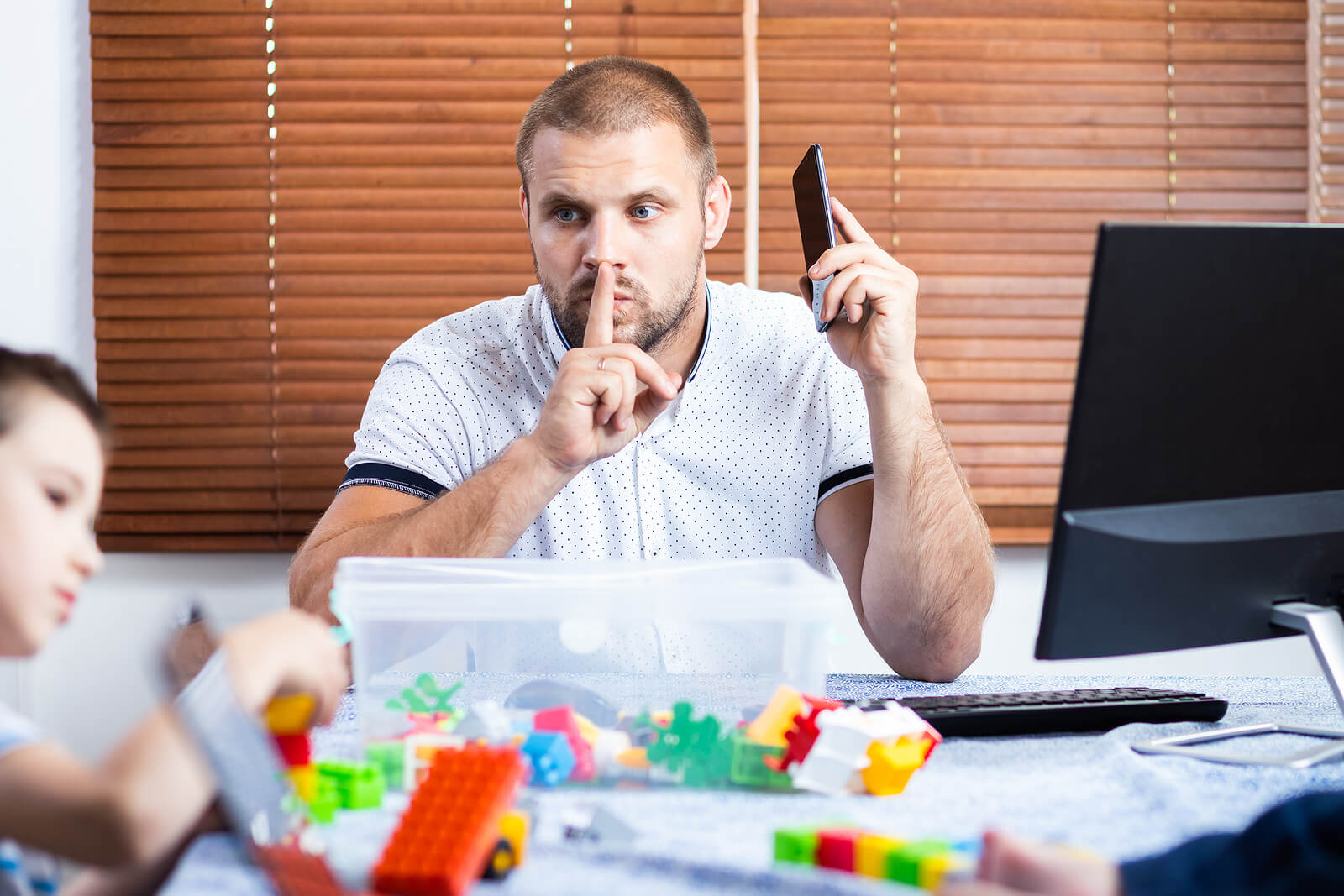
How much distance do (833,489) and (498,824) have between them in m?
0.91

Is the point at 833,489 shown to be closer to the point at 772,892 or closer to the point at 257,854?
the point at 772,892

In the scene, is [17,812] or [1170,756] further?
[1170,756]

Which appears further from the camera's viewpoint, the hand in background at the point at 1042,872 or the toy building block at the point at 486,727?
the toy building block at the point at 486,727

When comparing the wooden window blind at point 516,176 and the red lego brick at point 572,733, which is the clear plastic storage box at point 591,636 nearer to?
the red lego brick at point 572,733

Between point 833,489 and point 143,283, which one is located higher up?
point 143,283

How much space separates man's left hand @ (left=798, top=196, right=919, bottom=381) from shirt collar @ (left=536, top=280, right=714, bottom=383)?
0.27m

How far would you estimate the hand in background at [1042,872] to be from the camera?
1.59 feet

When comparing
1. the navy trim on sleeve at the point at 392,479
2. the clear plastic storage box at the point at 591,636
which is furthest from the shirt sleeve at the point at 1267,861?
the navy trim on sleeve at the point at 392,479

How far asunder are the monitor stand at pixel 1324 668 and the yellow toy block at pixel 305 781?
58 cm

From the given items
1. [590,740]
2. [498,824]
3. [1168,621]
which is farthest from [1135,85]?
[498,824]

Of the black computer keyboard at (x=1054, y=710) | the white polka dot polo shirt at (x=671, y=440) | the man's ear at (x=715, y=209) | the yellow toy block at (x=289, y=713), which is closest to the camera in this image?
the yellow toy block at (x=289, y=713)

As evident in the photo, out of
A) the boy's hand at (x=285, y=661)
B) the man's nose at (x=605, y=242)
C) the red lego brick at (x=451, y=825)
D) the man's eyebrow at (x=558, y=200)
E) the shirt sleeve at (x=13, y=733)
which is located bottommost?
the red lego brick at (x=451, y=825)

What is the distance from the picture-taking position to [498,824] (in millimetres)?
532

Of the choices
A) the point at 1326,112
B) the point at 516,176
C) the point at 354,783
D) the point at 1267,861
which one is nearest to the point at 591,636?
the point at 354,783
